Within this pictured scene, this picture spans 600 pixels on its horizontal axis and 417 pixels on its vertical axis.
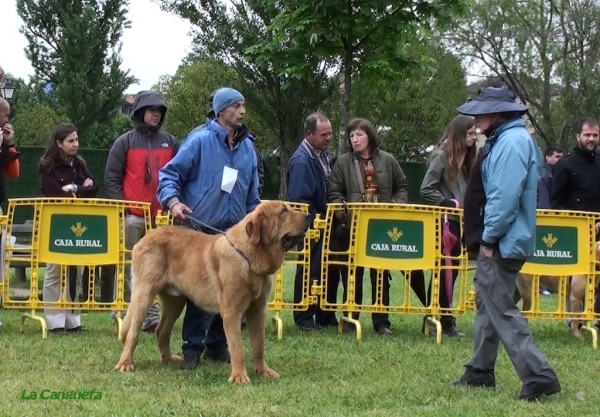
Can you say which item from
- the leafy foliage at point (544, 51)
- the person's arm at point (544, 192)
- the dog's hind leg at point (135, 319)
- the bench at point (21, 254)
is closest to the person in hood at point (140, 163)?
the bench at point (21, 254)

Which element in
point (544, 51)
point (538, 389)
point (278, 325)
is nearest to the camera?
point (538, 389)

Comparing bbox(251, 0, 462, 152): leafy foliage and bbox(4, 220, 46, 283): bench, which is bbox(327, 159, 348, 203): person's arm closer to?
bbox(4, 220, 46, 283): bench

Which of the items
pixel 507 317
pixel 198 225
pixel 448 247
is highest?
pixel 198 225

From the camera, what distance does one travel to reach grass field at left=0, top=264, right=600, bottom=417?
5.34 m

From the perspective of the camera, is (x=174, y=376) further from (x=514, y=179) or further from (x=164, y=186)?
(x=514, y=179)

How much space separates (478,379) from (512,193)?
155cm

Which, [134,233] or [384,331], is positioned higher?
[134,233]

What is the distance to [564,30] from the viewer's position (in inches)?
1352

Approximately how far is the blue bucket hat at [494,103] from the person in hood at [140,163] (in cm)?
384

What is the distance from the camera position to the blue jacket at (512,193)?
5.50m

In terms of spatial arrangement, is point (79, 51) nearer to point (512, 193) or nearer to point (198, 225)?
point (198, 225)

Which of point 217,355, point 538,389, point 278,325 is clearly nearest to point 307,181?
point 278,325

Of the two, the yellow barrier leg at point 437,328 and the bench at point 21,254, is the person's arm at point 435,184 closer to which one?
the yellow barrier leg at point 437,328

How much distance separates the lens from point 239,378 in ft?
20.1
